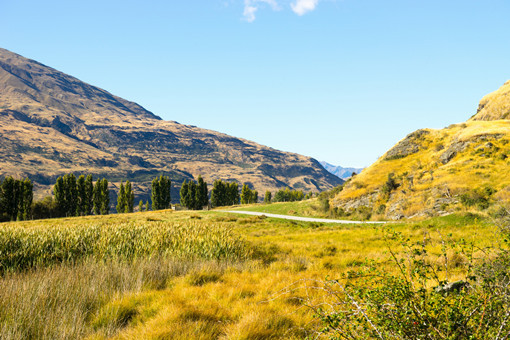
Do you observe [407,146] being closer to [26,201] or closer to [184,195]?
[184,195]

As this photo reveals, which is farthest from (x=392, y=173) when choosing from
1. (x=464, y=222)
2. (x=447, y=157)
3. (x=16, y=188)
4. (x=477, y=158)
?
(x=16, y=188)

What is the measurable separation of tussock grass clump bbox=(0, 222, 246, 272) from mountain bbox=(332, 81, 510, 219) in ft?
67.0

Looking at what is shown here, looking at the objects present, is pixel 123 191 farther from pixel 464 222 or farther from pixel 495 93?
pixel 495 93

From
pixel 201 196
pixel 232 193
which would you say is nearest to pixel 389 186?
pixel 201 196

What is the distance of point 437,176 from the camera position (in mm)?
32906

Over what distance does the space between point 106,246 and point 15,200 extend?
8195cm

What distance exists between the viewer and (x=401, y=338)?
8.81 feet

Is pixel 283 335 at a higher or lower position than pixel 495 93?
lower

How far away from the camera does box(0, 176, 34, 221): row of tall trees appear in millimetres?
68500

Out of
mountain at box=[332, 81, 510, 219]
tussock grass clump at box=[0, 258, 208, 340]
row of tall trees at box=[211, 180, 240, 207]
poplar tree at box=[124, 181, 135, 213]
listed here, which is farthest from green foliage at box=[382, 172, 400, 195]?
poplar tree at box=[124, 181, 135, 213]

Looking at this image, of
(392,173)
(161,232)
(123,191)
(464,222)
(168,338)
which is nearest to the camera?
(168,338)

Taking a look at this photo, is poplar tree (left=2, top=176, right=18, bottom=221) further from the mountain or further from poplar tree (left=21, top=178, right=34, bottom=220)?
the mountain

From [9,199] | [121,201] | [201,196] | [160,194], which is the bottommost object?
[121,201]

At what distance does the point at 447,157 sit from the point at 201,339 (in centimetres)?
4256
